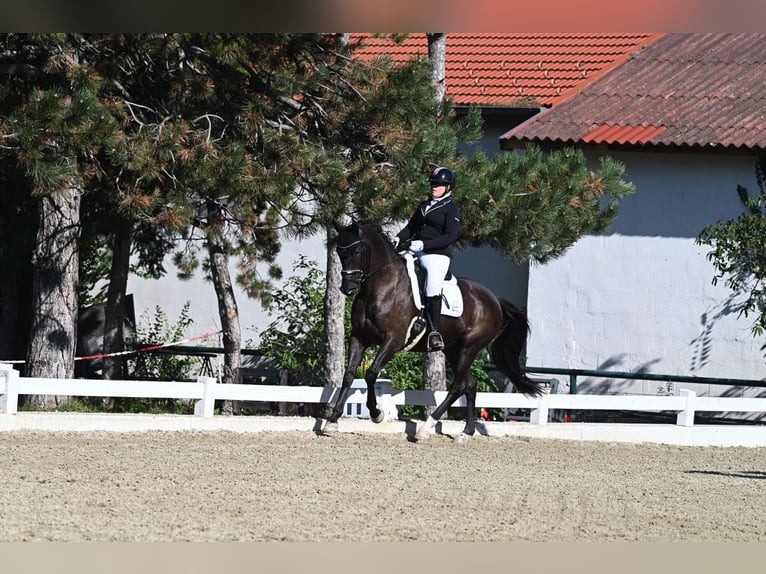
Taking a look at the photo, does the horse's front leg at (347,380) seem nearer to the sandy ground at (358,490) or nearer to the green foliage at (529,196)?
the sandy ground at (358,490)

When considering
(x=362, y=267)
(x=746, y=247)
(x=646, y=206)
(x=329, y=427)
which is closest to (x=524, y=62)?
(x=646, y=206)

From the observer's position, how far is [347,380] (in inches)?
427

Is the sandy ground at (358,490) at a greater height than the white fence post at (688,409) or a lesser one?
lesser

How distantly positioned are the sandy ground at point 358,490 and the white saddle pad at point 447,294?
1.43 meters

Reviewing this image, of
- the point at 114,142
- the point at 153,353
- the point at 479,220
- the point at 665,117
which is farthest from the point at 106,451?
the point at 665,117

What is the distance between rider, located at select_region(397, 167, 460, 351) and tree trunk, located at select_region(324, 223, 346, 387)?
258 centimetres

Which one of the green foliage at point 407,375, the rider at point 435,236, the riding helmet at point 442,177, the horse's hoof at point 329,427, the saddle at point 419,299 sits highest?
the riding helmet at point 442,177

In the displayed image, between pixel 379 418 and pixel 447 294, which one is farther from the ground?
pixel 447 294

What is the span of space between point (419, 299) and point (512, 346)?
1871 mm

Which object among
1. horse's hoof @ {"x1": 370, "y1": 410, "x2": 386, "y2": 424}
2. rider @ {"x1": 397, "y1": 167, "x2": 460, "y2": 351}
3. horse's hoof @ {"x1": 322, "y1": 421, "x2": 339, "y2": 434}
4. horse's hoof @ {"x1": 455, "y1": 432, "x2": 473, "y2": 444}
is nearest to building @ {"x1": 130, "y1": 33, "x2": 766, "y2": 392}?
horse's hoof @ {"x1": 455, "y1": 432, "x2": 473, "y2": 444}

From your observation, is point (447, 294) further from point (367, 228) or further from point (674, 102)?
point (674, 102)

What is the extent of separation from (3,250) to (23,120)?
542 cm

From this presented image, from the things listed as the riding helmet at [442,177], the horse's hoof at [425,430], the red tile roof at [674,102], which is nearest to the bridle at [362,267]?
the riding helmet at [442,177]

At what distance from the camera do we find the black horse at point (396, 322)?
1045 centimetres
